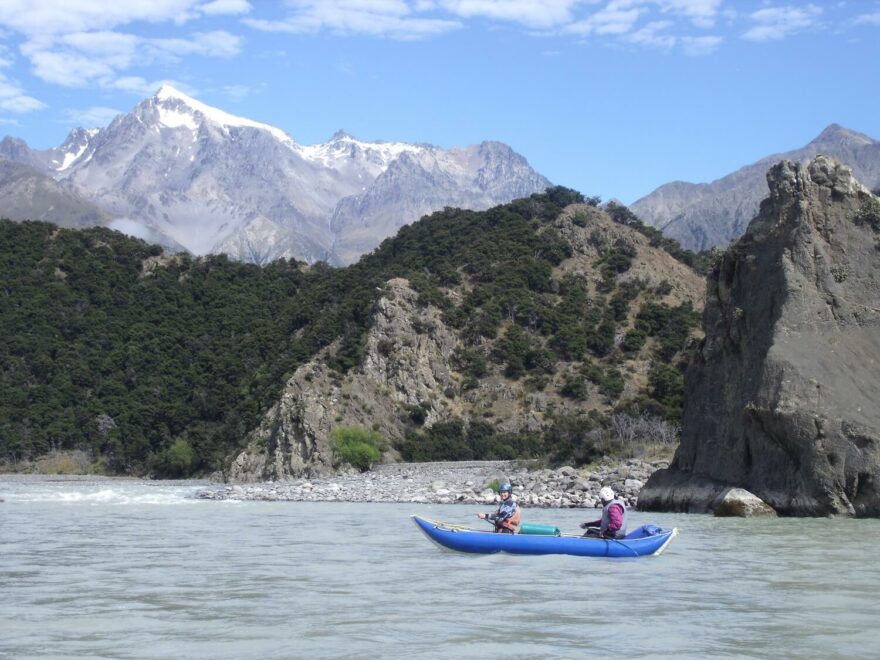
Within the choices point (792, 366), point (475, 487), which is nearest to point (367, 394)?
point (475, 487)

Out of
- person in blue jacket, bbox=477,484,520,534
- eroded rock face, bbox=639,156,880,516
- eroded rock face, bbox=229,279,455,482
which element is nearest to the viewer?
person in blue jacket, bbox=477,484,520,534

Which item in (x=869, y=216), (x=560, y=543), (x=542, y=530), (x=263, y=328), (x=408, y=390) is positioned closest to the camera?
(x=560, y=543)

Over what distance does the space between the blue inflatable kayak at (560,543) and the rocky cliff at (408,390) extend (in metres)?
41.9

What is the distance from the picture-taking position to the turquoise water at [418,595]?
14.0 metres

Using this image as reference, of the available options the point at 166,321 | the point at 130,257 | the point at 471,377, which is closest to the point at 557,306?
the point at 471,377

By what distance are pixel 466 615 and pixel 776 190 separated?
25050 mm

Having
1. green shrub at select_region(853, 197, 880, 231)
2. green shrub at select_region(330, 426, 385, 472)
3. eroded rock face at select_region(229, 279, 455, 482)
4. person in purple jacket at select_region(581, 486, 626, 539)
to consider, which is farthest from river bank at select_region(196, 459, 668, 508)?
person in purple jacket at select_region(581, 486, 626, 539)

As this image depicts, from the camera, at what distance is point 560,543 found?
22734mm

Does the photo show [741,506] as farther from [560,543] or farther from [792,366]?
[560,543]

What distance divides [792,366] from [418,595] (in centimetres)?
1815

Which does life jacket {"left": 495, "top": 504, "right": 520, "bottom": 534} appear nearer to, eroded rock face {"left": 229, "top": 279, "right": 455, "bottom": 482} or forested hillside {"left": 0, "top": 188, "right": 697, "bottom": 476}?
forested hillside {"left": 0, "top": 188, "right": 697, "bottom": 476}

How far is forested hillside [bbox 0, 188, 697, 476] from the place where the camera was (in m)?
77.2

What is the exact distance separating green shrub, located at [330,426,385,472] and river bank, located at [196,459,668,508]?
21.3 ft

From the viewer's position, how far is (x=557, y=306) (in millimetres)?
84625
